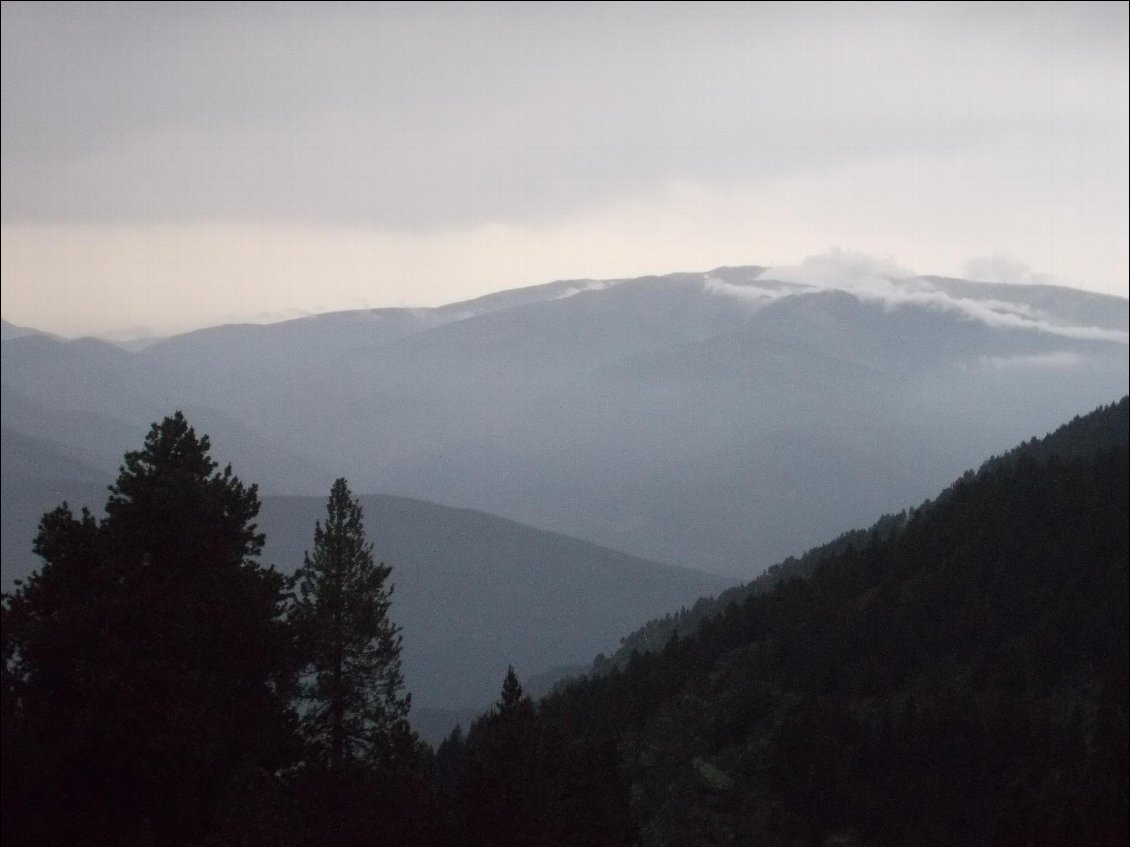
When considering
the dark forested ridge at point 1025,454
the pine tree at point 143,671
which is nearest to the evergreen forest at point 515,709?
the pine tree at point 143,671

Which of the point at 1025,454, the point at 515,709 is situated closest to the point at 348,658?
the point at 515,709

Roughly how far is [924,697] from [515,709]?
20.7 metres

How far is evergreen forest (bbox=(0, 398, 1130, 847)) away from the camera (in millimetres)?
20641

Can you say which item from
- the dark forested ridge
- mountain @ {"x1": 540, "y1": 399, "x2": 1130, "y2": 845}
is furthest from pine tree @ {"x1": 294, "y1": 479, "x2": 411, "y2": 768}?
the dark forested ridge

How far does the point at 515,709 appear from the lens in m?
24.8

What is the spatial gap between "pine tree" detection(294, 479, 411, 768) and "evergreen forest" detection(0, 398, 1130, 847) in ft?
0.22

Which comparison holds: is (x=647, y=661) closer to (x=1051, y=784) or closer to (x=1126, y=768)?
(x=1051, y=784)

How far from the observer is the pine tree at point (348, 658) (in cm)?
2672

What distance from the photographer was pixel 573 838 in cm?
2319

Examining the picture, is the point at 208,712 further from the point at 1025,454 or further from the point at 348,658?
the point at 1025,454

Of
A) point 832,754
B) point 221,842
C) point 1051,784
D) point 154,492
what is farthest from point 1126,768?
point 154,492

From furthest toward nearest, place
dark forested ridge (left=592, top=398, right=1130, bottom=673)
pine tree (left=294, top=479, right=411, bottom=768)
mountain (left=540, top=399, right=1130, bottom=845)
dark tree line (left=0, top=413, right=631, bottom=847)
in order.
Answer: dark forested ridge (left=592, top=398, right=1130, bottom=673), mountain (left=540, top=399, right=1130, bottom=845), pine tree (left=294, top=479, right=411, bottom=768), dark tree line (left=0, top=413, right=631, bottom=847)

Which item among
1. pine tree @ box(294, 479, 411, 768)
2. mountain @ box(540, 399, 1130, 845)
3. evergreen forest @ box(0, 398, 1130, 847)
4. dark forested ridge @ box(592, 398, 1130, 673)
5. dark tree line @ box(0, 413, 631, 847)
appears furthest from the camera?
dark forested ridge @ box(592, 398, 1130, 673)

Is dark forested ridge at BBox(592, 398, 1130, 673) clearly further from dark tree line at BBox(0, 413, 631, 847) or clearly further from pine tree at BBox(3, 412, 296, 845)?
pine tree at BBox(3, 412, 296, 845)
